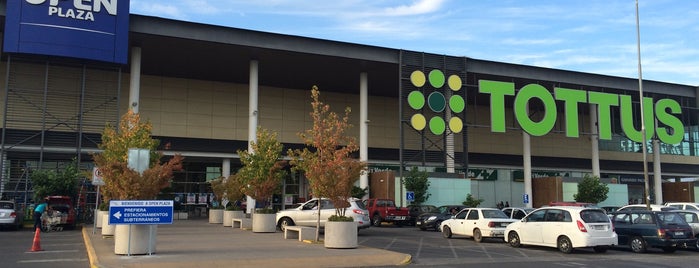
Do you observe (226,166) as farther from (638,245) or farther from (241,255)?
(638,245)

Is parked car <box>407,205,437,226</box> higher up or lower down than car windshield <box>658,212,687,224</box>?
lower down

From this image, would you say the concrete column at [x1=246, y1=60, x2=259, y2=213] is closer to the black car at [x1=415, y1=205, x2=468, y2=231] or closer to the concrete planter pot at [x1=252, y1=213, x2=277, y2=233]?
the black car at [x1=415, y1=205, x2=468, y2=231]

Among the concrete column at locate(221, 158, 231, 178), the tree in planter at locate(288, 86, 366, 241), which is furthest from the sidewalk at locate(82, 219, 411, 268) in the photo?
the concrete column at locate(221, 158, 231, 178)

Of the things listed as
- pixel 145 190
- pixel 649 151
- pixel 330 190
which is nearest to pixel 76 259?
pixel 145 190

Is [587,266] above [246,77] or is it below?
below

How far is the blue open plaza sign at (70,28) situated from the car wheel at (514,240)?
82.1 feet

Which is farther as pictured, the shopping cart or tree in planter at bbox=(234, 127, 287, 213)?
the shopping cart

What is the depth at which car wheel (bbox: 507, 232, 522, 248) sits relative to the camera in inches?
767

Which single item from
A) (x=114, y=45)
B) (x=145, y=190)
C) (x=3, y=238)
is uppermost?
(x=114, y=45)

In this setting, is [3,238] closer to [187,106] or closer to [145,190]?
[145,190]

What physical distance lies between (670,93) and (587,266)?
45846mm

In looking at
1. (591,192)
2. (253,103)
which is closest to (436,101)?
(253,103)

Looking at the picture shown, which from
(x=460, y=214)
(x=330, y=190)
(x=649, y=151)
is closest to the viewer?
(x=330, y=190)

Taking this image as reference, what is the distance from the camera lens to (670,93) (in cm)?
5253
